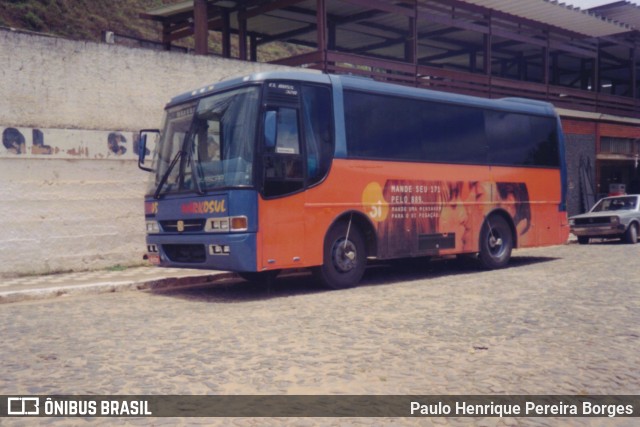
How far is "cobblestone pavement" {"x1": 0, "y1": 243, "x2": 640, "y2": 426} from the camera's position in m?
4.43

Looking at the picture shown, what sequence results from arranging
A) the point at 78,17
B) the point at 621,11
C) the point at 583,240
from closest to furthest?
the point at 583,240 → the point at 621,11 → the point at 78,17

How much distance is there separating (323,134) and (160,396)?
18.7ft

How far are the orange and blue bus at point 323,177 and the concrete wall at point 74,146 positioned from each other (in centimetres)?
230

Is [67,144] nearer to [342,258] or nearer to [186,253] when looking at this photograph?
[186,253]

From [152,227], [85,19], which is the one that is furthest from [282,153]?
[85,19]

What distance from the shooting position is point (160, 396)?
420 cm

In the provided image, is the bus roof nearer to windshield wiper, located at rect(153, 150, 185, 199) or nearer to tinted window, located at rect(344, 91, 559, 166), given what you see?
tinted window, located at rect(344, 91, 559, 166)

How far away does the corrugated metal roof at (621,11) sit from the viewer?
21.8 meters

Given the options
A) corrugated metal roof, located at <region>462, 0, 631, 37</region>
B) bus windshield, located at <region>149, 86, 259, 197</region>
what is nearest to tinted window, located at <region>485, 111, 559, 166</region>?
bus windshield, located at <region>149, 86, 259, 197</region>

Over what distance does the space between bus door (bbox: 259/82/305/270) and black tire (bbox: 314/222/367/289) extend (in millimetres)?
565

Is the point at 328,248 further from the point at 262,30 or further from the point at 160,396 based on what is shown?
the point at 262,30

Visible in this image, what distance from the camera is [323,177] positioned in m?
9.23

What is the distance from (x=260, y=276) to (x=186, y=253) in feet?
6.08

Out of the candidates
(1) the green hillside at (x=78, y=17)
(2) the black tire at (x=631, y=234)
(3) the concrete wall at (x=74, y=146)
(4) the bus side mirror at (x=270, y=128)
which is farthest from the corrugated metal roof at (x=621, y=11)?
(1) the green hillside at (x=78, y=17)
